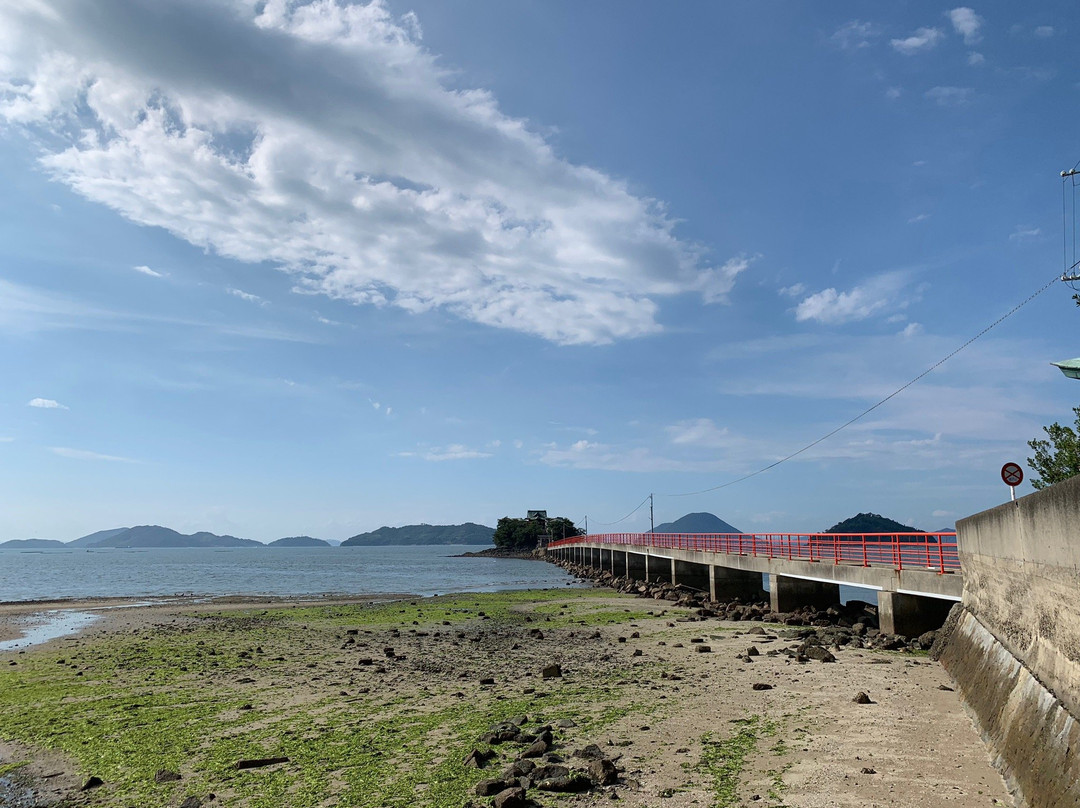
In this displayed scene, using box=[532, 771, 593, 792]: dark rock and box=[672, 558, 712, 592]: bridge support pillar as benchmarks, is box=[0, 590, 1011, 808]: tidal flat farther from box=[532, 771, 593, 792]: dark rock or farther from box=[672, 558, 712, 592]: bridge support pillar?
box=[672, 558, 712, 592]: bridge support pillar

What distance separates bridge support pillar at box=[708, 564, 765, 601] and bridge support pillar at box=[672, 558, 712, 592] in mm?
8316

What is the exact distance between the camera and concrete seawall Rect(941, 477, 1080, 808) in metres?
7.27

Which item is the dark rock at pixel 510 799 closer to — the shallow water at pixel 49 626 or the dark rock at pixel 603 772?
the dark rock at pixel 603 772

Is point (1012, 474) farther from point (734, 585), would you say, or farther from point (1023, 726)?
point (734, 585)

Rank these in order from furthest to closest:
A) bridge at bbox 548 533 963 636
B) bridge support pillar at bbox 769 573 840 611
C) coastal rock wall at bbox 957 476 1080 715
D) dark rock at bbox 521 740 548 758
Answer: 1. bridge support pillar at bbox 769 573 840 611
2. bridge at bbox 548 533 963 636
3. dark rock at bbox 521 740 548 758
4. coastal rock wall at bbox 957 476 1080 715

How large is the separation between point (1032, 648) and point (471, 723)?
8.61 meters

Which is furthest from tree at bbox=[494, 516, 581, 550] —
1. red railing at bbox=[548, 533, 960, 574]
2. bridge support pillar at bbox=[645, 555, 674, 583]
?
red railing at bbox=[548, 533, 960, 574]

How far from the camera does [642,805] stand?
820 centimetres

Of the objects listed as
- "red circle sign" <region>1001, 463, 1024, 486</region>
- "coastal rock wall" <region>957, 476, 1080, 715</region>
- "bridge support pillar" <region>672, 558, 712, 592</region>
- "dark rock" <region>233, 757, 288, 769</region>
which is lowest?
"dark rock" <region>233, 757, 288, 769</region>

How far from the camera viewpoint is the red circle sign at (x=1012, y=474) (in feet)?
46.5

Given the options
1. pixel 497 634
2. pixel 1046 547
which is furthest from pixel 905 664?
pixel 497 634

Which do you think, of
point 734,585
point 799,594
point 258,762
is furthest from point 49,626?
point 799,594

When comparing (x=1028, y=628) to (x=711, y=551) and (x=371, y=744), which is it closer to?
(x=371, y=744)

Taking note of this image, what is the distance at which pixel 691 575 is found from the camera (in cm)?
4506
